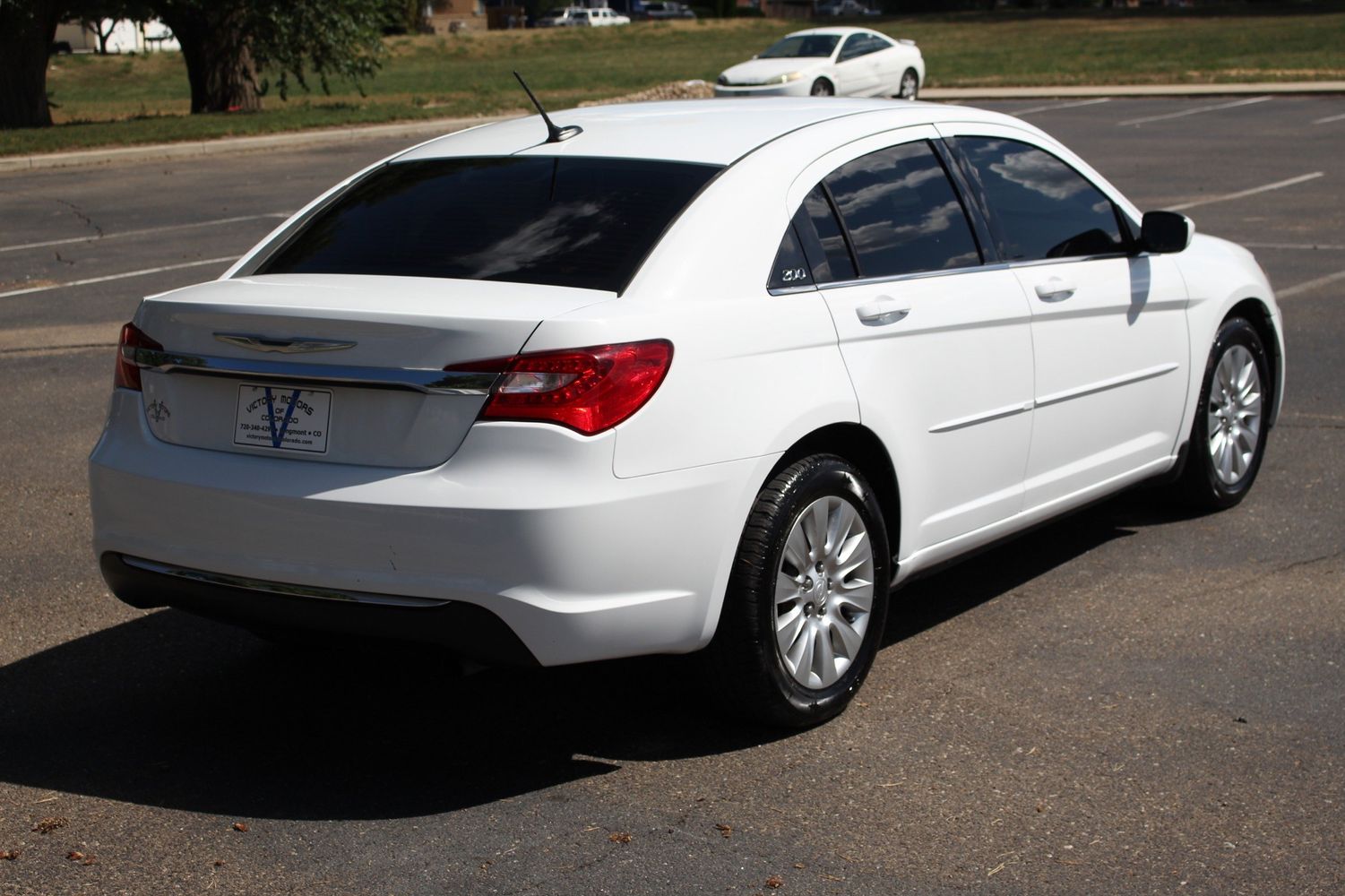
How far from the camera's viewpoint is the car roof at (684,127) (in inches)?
197

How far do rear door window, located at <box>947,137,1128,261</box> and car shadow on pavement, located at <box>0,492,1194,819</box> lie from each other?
133cm

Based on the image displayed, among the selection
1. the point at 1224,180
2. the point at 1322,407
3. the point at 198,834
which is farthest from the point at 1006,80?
the point at 198,834

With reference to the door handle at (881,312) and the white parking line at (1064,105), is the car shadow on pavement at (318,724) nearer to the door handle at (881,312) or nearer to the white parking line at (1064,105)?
the door handle at (881,312)

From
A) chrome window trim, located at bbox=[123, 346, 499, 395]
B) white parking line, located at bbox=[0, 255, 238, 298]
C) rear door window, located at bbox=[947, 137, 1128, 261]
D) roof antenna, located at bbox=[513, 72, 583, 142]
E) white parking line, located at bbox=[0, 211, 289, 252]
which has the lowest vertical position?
white parking line, located at bbox=[0, 211, 289, 252]

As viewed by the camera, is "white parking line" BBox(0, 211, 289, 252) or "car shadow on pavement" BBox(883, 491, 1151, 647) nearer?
"car shadow on pavement" BBox(883, 491, 1151, 647)

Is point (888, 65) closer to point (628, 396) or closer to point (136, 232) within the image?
point (136, 232)

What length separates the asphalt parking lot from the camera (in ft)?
12.6

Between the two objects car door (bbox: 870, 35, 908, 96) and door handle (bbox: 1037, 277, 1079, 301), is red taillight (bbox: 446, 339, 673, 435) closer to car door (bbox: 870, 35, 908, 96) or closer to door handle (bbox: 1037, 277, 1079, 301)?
door handle (bbox: 1037, 277, 1079, 301)

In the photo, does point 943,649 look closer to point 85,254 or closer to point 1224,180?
point 85,254

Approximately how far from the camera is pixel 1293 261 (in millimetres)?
13766

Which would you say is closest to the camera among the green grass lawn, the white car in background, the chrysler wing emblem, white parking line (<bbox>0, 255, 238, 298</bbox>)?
the chrysler wing emblem

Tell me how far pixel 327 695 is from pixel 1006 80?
3828 centimetres

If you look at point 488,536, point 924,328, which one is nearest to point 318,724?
point 488,536

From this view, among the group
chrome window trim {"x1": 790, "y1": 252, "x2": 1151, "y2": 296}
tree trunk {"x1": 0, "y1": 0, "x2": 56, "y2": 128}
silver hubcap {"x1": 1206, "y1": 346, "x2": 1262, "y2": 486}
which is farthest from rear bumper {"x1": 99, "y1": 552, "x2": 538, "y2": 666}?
tree trunk {"x1": 0, "y1": 0, "x2": 56, "y2": 128}
